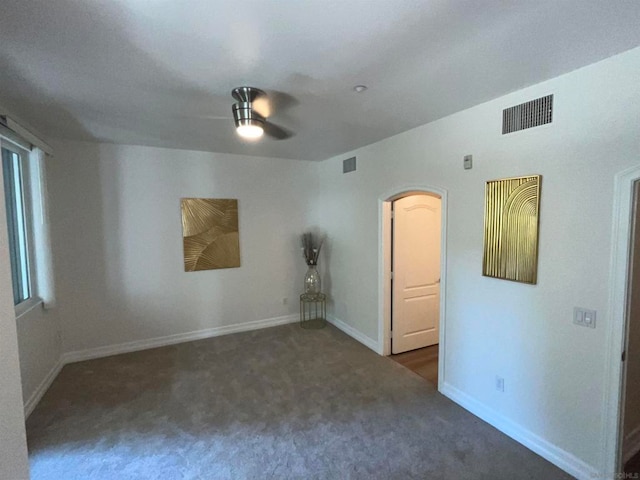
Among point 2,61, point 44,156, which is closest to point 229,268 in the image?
point 44,156

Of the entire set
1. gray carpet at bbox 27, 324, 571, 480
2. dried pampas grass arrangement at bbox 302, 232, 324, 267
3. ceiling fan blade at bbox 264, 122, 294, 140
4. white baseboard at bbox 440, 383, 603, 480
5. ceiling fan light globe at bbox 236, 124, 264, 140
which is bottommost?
gray carpet at bbox 27, 324, 571, 480

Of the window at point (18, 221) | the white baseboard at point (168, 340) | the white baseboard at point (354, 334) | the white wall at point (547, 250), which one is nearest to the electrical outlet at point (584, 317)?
the white wall at point (547, 250)

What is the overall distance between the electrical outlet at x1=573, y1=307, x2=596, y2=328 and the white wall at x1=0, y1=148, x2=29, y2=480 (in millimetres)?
2827

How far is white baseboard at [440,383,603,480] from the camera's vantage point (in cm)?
197

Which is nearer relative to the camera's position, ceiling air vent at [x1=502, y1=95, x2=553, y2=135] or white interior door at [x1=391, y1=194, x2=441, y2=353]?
ceiling air vent at [x1=502, y1=95, x2=553, y2=135]

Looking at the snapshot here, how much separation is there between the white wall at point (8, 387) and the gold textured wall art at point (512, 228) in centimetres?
276

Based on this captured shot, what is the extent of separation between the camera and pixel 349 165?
13.8 ft

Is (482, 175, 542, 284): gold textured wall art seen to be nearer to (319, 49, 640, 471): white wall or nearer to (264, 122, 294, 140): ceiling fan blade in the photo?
(319, 49, 640, 471): white wall

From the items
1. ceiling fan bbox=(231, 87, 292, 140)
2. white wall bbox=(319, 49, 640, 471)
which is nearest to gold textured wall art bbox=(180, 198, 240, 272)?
ceiling fan bbox=(231, 87, 292, 140)

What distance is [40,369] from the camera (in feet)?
9.87

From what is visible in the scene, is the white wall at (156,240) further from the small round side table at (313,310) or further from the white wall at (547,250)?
the white wall at (547,250)

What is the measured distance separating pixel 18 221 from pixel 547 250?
463cm

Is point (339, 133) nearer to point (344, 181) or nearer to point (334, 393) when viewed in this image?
point (344, 181)

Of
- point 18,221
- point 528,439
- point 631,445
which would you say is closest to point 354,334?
point 528,439
